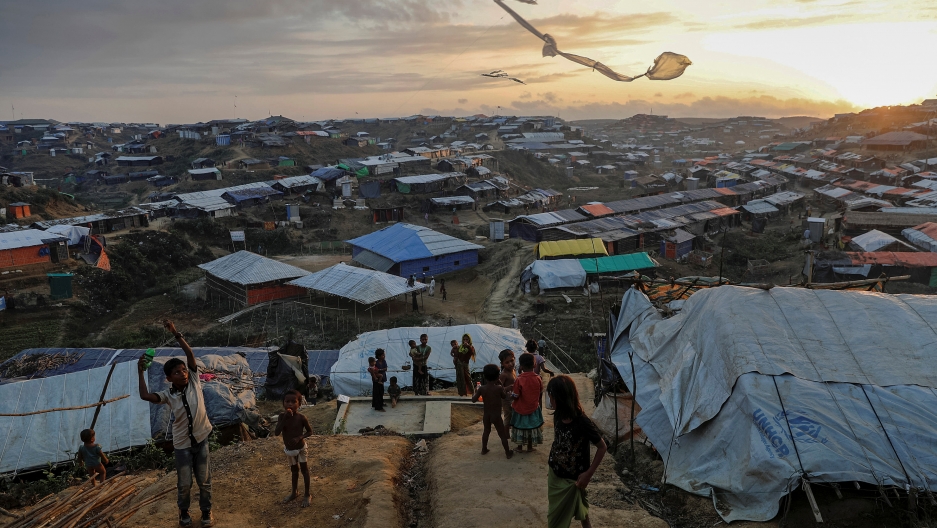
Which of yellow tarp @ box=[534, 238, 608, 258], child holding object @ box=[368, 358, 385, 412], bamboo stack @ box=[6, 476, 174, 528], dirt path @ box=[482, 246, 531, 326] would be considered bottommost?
dirt path @ box=[482, 246, 531, 326]

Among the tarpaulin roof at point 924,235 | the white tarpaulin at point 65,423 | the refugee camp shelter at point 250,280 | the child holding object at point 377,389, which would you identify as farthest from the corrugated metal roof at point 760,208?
the white tarpaulin at point 65,423

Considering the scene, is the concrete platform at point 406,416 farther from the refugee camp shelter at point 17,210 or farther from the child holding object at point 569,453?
the refugee camp shelter at point 17,210

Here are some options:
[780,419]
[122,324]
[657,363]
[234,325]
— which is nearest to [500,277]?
[234,325]

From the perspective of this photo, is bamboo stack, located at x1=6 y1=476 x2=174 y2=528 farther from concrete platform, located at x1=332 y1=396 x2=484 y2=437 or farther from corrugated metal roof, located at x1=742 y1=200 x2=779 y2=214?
corrugated metal roof, located at x1=742 y1=200 x2=779 y2=214

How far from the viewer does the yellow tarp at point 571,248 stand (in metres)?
29.4

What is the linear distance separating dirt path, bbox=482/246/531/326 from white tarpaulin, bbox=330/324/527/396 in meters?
7.63

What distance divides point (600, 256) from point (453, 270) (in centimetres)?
811

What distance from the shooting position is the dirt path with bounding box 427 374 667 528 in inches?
216

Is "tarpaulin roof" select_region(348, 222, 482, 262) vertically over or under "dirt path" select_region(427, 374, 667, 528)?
under

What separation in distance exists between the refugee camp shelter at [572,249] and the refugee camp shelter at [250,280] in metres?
11.9

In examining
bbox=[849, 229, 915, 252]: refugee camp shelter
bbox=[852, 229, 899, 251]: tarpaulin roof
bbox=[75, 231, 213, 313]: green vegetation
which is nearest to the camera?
bbox=[75, 231, 213, 313]: green vegetation

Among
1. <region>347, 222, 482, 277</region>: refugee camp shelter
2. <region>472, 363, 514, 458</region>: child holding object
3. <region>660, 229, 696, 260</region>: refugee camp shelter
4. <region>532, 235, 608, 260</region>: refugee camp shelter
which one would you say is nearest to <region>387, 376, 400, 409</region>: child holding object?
<region>472, 363, 514, 458</region>: child holding object

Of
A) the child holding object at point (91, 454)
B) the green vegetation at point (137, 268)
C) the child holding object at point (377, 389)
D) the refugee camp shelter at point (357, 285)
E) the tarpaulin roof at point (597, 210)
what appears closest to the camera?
the child holding object at point (91, 454)

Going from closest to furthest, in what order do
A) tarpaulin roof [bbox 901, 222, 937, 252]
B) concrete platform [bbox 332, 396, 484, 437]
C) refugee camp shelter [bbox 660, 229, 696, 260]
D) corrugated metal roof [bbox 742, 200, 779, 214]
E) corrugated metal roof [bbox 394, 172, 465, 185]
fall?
concrete platform [bbox 332, 396, 484, 437] → tarpaulin roof [bbox 901, 222, 937, 252] → refugee camp shelter [bbox 660, 229, 696, 260] → corrugated metal roof [bbox 742, 200, 779, 214] → corrugated metal roof [bbox 394, 172, 465, 185]
